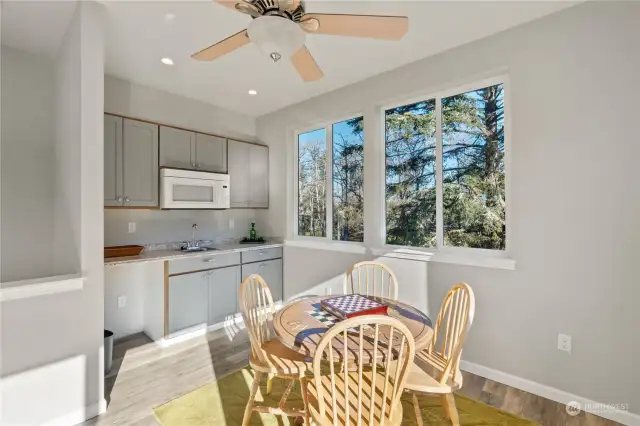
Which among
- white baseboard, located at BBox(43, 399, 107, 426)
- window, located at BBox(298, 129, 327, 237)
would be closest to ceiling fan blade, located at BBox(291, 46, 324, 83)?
window, located at BBox(298, 129, 327, 237)

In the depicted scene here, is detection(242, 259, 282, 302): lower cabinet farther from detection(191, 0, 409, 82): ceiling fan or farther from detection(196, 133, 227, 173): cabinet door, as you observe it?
detection(191, 0, 409, 82): ceiling fan

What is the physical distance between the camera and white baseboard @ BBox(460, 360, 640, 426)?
191cm

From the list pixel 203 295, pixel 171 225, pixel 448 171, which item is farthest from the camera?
pixel 171 225

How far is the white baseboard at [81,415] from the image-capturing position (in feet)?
6.14

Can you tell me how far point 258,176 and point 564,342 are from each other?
3613 millimetres

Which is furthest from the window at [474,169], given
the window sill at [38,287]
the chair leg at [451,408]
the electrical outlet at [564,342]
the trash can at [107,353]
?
the trash can at [107,353]

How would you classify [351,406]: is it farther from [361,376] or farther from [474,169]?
[474,169]

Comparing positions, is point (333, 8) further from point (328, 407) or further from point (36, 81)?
point (36, 81)

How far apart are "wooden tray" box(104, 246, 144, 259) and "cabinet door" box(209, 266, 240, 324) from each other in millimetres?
794

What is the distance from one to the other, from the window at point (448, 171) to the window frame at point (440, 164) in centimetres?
1

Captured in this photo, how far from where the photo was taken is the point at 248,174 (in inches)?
164

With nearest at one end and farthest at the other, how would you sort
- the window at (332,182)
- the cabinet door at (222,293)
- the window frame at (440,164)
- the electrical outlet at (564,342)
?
the electrical outlet at (564,342) → the window frame at (440,164) → the cabinet door at (222,293) → the window at (332,182)

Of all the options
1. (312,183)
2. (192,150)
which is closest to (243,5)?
(192,150)

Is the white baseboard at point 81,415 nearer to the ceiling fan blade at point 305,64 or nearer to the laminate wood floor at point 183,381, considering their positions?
the laminate wood floor at point 183,381
